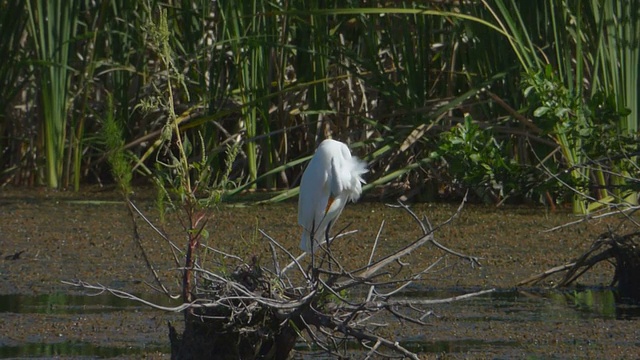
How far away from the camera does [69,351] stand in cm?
401

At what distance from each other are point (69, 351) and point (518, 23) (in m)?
3.79

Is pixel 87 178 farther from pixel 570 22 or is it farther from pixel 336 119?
pixel 570 22

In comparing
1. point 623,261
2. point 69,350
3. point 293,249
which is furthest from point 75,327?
point 623,261

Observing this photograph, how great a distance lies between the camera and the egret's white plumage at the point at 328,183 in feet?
17.6

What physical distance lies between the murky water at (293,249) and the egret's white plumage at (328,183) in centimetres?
38

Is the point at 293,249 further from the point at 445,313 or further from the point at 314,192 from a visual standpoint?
the point at 445,313

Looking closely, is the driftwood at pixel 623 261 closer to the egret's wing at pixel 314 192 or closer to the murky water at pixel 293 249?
the murky water at pixel 293 249

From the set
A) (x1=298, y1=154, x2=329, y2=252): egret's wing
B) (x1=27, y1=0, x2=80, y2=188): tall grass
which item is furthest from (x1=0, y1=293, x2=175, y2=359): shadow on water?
(x1=27, y1=0, x2=80, y2=188): tall grass

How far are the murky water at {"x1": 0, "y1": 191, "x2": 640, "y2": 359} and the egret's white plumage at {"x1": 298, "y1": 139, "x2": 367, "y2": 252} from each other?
1.26 ft

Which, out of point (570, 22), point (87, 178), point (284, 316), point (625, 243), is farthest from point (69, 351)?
point (87, 178)

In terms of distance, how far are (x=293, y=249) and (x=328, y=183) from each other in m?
0.83

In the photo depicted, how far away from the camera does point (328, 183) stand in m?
5.43

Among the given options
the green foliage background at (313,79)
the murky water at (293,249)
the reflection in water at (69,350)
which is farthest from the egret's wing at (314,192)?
the reflection in water at (69,350)

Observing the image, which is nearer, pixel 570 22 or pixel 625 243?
pixel 625 243
